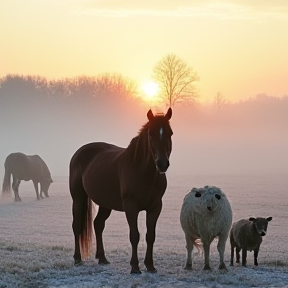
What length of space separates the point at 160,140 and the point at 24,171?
72.1 feet

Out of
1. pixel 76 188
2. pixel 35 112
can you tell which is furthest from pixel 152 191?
pixel 35 112

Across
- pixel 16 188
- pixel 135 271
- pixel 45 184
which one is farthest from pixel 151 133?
pixel 45 184

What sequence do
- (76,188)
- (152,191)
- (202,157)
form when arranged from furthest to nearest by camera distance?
(202,157) < (76,188) < (152,191)

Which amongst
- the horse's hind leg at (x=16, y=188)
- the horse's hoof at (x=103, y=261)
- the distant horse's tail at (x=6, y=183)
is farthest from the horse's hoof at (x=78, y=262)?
the distant horse's tail at (x=6, y=183)

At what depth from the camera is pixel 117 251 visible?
11930mm

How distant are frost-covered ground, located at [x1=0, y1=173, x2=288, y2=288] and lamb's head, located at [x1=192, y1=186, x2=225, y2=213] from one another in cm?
94

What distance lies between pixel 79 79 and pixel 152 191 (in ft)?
278

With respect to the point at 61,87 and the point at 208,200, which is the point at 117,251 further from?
the point at 61,87

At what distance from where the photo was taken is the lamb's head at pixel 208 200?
9.62m

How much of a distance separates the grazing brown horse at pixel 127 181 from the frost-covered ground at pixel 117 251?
575mm

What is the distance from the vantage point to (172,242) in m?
15.8

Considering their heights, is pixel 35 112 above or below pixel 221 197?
above

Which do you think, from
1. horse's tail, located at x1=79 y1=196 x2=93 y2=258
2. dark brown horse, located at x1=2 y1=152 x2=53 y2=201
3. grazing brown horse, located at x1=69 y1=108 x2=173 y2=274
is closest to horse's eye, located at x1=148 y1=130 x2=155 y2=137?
grazing brown horse, located at x1=69 y1=108 x2=173 y2=274

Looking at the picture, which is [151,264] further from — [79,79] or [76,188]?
[79,79]
